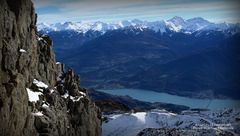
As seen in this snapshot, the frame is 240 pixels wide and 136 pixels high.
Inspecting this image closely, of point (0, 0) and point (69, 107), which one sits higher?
point (0, 0)

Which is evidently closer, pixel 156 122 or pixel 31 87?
pixel 31 87

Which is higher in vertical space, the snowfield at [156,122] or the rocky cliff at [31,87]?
the rocky cliff at [31,87]

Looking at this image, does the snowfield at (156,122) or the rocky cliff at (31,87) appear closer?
the rocky cliff at (31,87)

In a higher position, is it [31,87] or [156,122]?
[31,87]

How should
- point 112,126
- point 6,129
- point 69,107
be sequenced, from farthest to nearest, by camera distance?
point 112,126 → point 69,107 → point 6,129

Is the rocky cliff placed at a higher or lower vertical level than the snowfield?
higher

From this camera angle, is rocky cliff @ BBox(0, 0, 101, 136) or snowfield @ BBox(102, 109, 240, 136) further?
snowfield @ BBox(102, 109, 240, 136)

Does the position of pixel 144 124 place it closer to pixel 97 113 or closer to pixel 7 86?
pixel 97 113

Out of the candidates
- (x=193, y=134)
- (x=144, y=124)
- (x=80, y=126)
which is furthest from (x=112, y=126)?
(x=80, y=126)
